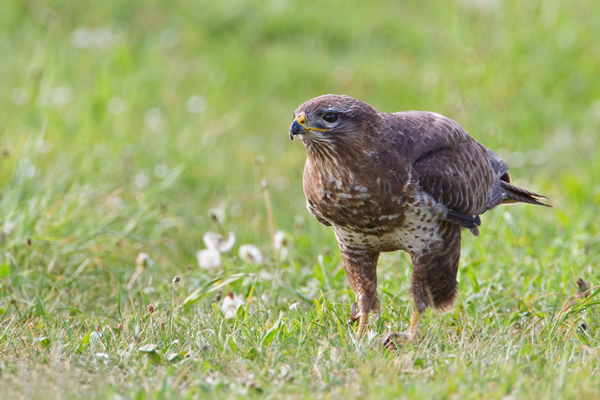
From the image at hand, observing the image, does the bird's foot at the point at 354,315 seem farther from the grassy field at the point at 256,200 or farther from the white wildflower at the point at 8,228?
the white wildflower at the point at 8,228

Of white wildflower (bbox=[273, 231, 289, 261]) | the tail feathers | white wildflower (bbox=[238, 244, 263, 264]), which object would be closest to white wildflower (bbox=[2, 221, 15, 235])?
white wildflower (bbox=[238, 244, 263, 264])

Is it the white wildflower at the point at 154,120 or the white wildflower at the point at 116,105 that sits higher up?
the white wildflower at the point at 116,105

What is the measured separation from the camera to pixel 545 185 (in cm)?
664

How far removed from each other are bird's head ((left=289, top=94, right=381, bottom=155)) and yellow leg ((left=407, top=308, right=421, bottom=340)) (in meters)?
0.94

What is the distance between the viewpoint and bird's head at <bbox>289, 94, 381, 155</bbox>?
344cm

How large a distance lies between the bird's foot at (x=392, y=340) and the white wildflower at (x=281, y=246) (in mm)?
1263

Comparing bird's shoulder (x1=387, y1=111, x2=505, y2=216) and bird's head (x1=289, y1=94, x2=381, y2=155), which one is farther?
bird's shoulder (x1=387, y1=111, x2=505, y2=216)

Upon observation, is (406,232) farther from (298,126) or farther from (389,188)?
(298,126)

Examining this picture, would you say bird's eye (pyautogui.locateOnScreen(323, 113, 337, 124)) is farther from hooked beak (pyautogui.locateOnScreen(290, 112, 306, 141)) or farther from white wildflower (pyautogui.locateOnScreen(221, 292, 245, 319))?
white wildflower (pyautogui.locateOnScreen(221, 292, 245, 319))

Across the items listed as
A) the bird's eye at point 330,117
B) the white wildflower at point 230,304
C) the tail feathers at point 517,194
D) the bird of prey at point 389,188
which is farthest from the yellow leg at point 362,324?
the tail feathers at point 517,194

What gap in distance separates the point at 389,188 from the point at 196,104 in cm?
447

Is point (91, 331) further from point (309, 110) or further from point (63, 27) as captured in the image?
point (63, 27)

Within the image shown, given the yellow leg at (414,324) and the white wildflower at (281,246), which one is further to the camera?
the white wildflower at (281,246)

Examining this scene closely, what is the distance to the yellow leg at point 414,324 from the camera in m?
3.53
